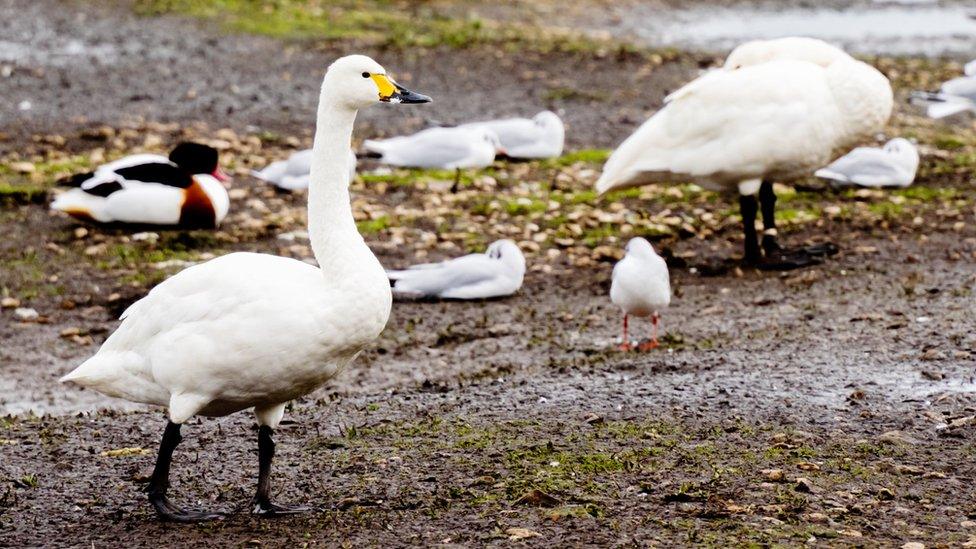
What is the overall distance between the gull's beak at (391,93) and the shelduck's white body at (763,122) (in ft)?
14.3

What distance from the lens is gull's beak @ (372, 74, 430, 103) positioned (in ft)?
17.7

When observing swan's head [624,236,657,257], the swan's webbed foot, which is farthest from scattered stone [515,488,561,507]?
swan's head [624,236,657,257]

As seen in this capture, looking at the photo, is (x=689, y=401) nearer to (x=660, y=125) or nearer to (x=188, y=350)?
(x=188, y=350)

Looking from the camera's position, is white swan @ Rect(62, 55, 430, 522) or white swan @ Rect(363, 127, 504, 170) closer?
white swan @ Rect(62, 55, 430, 522)

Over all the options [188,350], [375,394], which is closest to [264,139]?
[375,394]

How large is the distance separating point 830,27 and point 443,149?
413 inches

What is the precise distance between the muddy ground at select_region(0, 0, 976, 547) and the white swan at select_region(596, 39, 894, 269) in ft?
1.92

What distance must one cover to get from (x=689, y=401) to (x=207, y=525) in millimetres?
2496

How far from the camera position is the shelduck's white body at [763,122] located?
935cm

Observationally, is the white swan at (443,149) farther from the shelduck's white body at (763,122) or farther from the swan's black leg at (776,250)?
the swan's black leg at (776,250)

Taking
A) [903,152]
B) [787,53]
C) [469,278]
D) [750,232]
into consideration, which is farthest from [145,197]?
[903,152]

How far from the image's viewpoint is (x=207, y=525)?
5246mm

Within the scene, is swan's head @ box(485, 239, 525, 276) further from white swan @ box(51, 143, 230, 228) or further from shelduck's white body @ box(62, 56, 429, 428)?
shelduck's white body @ box(62, 56, 429, 428)

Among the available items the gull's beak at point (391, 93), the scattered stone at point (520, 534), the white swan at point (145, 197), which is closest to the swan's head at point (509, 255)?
the white swan at point (145, 197)
